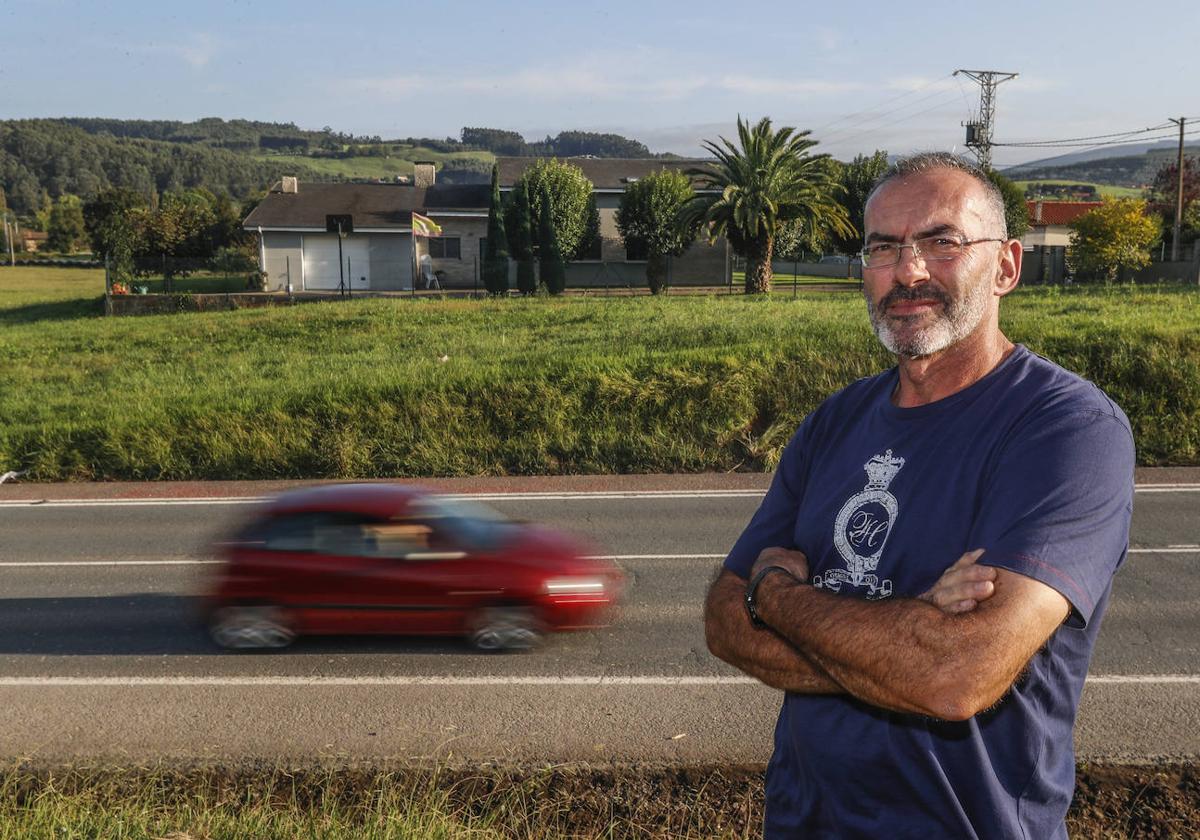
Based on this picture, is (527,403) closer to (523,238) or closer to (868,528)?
(868,528)

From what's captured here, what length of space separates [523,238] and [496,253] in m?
1.99

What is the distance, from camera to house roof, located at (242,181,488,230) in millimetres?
54375

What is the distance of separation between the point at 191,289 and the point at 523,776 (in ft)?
178

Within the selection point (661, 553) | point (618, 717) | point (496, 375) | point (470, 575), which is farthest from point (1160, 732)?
point (496, 375)

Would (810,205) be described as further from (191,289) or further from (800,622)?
(800,622)

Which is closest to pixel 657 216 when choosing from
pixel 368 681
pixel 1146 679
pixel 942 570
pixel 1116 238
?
pixel 1116 238

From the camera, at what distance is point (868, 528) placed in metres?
2.94

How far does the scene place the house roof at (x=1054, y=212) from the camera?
8094cm

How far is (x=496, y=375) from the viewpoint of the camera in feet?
71.3

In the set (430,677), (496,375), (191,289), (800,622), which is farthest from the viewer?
(191,289)

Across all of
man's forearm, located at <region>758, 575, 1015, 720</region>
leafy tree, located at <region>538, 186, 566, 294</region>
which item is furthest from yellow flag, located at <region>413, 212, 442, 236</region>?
man's forearm, located at <region>758, 575, 1015, 720</region>

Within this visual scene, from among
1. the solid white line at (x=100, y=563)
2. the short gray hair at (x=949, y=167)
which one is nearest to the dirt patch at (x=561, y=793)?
the short gray hair at (x=949, y=167)

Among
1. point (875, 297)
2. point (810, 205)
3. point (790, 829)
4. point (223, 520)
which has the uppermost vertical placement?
point (810, 205)

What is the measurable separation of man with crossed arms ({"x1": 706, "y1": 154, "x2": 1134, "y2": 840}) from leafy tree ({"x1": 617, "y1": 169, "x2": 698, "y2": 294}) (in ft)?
158
